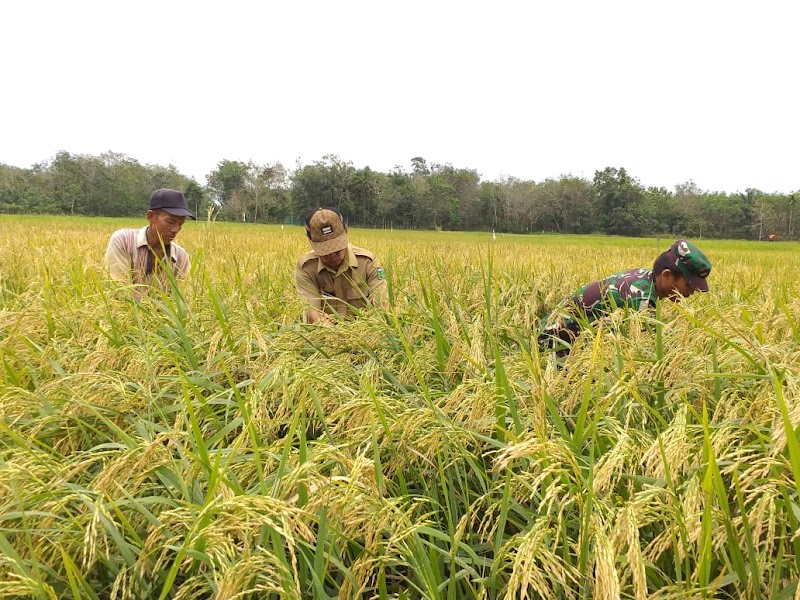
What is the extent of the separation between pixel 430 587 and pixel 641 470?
2.23 feet

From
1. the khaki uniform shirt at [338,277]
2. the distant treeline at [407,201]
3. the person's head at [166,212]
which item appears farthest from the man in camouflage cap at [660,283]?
the distant treeline at [407,201]

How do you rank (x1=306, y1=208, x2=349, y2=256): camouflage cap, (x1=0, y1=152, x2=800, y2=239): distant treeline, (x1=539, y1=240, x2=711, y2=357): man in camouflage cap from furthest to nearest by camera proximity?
(x1=0, y1=152, x2=800, y2=239): distant treeline < (x1=306, y1=208, x2=349, y2=256): camouflage cap < (x1=539, y1=240, x2=711, y2=357): man in camouflage cap

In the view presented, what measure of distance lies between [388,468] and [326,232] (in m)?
2.34

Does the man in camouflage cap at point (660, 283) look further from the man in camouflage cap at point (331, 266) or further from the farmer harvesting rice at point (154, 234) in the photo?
the farmer harvesting rice at point (154, 234)

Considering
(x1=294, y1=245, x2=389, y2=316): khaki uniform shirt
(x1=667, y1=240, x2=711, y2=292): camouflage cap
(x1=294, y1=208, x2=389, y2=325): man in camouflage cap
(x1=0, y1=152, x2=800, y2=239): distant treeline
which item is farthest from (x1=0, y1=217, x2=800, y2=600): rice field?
(x1=0, y1=152, x2=800, y2=239): distant treeline

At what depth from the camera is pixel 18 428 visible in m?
1.25

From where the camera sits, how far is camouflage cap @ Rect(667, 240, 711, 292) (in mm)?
2742

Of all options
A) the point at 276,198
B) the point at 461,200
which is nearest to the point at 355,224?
the point at 276,198

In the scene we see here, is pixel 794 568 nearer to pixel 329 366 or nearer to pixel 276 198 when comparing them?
pixel 329 366

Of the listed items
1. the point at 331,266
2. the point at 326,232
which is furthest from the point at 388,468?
the point at 331,266

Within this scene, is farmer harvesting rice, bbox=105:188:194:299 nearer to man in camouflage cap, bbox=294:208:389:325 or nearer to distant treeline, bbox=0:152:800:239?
man in camouflage cap, bbox=294:208:389:325

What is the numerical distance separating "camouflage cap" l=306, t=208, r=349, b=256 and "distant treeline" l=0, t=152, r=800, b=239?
5583cm

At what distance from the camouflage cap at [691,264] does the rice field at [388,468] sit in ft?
2.48

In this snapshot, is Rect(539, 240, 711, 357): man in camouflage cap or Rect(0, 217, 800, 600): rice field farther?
Rect(539, 240, 711, 357): man in camouflage cap
